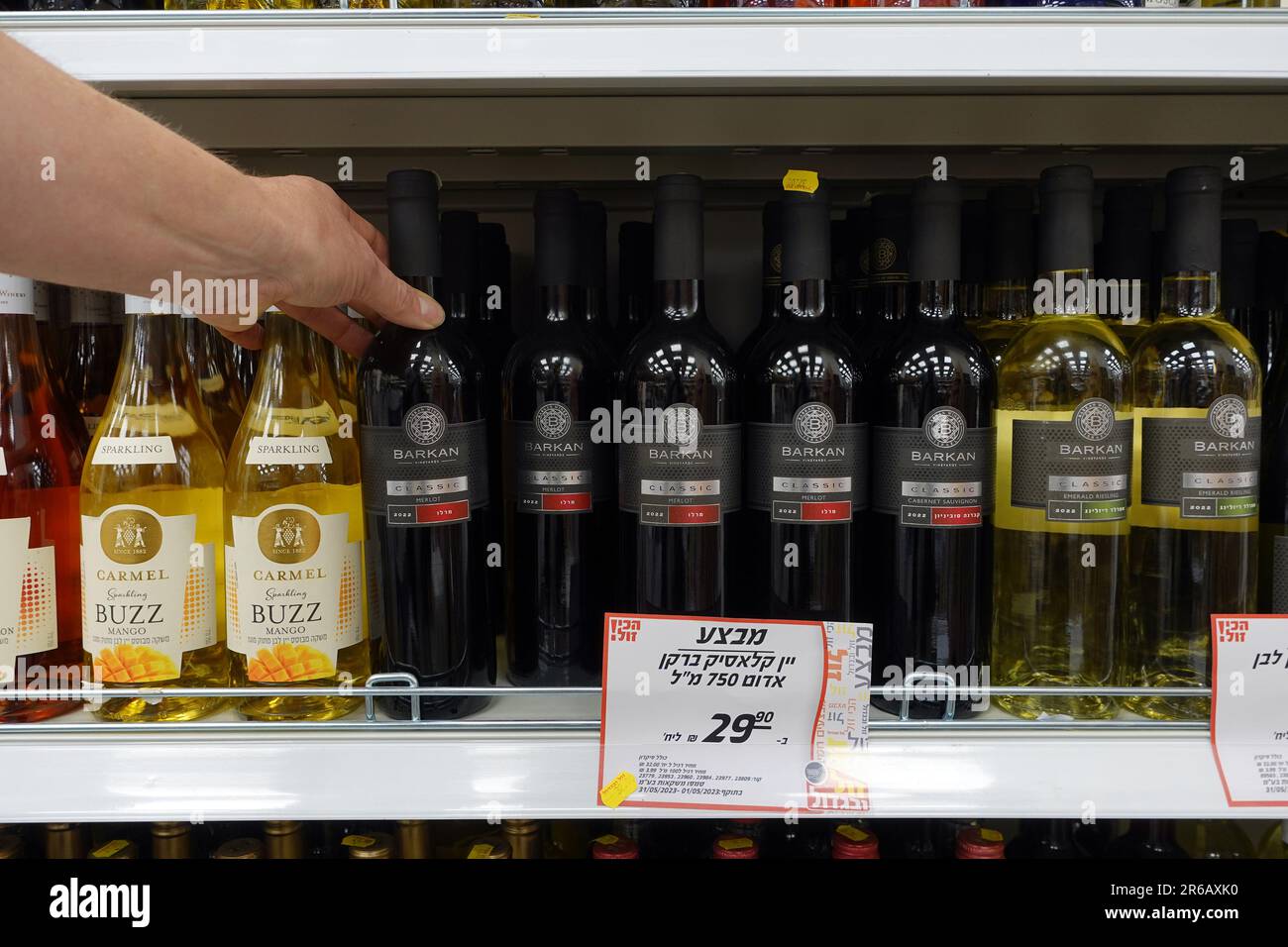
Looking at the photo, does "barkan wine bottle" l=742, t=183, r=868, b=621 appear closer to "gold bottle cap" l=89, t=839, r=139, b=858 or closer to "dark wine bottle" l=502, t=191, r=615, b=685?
"dark wine bottle" l=502, t=191, r=615, b=685

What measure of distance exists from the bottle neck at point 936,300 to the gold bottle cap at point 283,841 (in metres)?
0.83

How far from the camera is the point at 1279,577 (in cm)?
85

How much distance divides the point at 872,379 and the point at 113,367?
92 centimetres

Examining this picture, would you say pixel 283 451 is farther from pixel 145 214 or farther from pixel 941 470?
pixel 941 470

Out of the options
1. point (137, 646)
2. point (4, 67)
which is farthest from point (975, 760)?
point (4, 67)

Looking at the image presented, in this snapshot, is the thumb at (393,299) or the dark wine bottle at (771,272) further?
the dark wine bottle at (771,272)

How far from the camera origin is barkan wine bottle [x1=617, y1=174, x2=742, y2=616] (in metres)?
0.79

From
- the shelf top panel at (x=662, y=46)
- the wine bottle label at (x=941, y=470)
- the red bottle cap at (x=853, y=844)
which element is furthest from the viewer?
the red bottle cap at (x=853, y=844)

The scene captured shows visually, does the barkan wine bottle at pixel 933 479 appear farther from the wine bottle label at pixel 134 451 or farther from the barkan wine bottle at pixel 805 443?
the wine bottle label at pixel 134 451

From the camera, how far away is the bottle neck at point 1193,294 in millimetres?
818

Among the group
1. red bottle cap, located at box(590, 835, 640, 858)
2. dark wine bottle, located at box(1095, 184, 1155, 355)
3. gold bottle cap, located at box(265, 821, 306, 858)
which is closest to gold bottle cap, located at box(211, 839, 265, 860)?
gold bottle cap, located at box(265, 821, 306, 858)

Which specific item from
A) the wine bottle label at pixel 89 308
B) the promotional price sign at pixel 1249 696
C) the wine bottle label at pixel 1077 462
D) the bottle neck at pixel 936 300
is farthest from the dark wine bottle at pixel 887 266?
the wine bottle label at pixel 89 308

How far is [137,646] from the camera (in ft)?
2.59

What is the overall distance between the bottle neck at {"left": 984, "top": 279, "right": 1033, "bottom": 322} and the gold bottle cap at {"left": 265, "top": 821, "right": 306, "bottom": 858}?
3.09 ft
